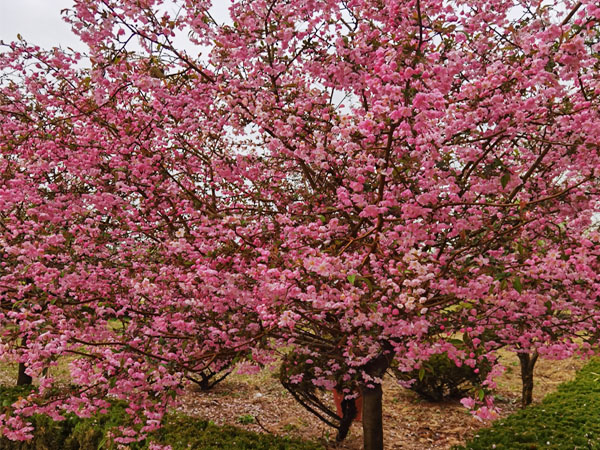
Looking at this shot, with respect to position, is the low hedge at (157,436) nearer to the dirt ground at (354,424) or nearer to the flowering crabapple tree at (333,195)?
the flowering crabapple tree at (333,195)

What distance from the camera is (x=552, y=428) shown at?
5078 millimetres

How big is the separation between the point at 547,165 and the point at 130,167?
387 centimetres

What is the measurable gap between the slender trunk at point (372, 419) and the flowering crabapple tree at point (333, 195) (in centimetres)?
2

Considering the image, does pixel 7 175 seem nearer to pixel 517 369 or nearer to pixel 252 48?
pixel 252 48

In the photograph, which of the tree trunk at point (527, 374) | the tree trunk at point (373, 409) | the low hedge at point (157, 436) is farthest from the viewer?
the tree trunk at point (527, 374)

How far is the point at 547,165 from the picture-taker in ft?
12.5

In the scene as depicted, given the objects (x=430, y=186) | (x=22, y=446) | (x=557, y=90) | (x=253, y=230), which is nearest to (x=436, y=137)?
(x=430, y=186)

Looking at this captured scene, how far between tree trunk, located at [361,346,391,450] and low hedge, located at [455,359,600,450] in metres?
0.90

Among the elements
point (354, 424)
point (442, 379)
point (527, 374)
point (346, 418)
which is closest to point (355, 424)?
point (354, 424)

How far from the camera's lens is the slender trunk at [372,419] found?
4.84m

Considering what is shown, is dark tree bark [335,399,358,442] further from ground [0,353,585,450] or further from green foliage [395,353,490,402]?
green foliage [395,353,490,402]

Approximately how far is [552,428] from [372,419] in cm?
207

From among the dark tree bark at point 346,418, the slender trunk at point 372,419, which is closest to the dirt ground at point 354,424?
the dark tree bark at point 346,418

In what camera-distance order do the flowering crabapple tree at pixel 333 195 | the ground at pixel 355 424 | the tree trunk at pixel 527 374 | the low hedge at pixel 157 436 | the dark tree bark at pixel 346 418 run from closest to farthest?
the flowering crabapple tree at pixel 333 195 < the low hedge at pixel 157 436 < the dark tree bark at pixel 346 418 < the ground at pixel 355 424 < the tree trunk at pixel 527 374
